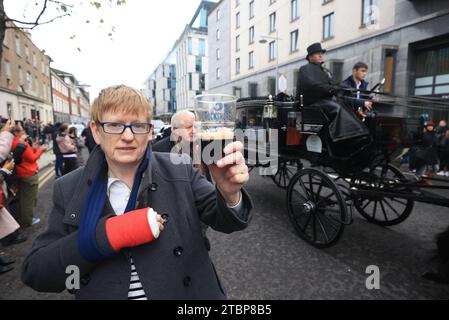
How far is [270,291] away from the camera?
2682 mm

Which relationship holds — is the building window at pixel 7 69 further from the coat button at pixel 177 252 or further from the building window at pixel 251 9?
the coat button at pixel 177 252

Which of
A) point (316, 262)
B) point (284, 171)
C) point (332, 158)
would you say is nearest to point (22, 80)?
point (284, 171)

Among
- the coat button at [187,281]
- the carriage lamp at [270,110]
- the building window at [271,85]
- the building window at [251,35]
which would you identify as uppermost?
the building window at [251,35]

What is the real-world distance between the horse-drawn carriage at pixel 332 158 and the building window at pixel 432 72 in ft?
34.9

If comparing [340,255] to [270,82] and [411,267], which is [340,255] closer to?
[411,267]

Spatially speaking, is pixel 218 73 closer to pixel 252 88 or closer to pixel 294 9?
pixel 252 88

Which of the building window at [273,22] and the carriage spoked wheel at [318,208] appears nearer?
the carriage spoked wheel at [318,208]

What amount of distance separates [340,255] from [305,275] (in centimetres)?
69

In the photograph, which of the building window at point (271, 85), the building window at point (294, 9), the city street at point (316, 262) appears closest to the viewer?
the city street at point (316, 262)

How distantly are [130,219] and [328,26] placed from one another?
847 inches

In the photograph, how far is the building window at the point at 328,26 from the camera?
60.8ft

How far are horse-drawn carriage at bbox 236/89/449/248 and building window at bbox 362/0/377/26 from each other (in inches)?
576

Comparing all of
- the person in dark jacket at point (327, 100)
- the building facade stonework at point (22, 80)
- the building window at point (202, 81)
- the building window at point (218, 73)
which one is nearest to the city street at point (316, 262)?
the person in dark jacket at point (327, 100)
